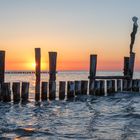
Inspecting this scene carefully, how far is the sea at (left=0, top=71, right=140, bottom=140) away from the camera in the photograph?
11898 mm

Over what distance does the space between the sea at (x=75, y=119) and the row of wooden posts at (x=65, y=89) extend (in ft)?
1.19

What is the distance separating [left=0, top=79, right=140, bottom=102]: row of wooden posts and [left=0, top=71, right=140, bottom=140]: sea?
14.3 inches

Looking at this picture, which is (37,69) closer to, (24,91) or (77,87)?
(24,91)

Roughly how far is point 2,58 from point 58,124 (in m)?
7.98

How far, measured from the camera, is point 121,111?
17.4 meters

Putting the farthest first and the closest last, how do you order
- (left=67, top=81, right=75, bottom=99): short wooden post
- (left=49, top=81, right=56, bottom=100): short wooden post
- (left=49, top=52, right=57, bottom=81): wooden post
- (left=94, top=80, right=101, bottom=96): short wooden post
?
(left=94, top=80, right=101, bottom=96): short wooden post
(left=67, top=81, right=75, bottom=99): short wooden post
(left=49, top=52, right=57, bottom=81): wooden post
(left=49, top=81, right=56, bottom=100): short wooden post

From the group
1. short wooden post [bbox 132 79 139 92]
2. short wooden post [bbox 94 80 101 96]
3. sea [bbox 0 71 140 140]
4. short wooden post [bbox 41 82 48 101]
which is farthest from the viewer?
short wooden post [bbox 132 79 139 92]

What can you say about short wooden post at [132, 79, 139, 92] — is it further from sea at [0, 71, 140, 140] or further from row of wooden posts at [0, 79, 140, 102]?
sea at [0, 71, 140, 140]

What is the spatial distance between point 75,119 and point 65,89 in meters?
8.50

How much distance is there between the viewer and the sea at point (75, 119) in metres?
11.9

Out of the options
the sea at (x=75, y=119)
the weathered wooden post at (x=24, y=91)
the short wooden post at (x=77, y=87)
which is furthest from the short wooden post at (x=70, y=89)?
the weathered wooden post at (x=24, y=91)

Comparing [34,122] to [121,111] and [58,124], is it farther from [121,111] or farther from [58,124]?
[121,111]

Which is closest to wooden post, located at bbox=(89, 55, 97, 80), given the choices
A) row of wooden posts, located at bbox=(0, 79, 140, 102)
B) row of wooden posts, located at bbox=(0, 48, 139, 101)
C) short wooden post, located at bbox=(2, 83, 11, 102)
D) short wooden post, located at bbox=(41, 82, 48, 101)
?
row of wooden posts, located at bbox=(0, 48, 139, 101)

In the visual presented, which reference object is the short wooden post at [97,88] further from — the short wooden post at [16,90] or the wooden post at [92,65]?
the short wooden post at [16,90]
